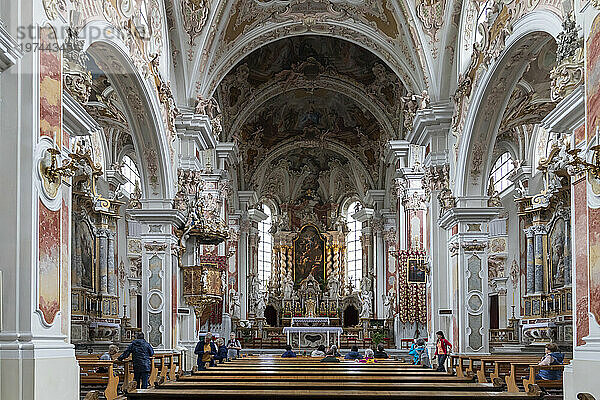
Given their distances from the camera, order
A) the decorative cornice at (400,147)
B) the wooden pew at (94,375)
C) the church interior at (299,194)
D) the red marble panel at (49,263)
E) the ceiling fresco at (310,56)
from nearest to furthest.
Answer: the red marble panel at (49,263) < the church interior at (299,194) < the wooden pew at (94,375) < the decorative cornice at (400,147) < the ceiling fresco at (310,56)

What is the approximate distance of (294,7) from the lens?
66.1ft

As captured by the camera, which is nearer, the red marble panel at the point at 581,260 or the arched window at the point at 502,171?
the red marble panel at the point at 581,260

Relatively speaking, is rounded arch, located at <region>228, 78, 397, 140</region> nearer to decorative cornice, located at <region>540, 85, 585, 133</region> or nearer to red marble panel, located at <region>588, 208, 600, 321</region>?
decorative cornice, located at <region>540, 85, 585, 133</region>

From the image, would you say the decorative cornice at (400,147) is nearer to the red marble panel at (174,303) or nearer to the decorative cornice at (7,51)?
the red marble panel at (174,303)

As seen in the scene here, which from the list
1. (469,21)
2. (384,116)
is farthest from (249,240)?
(469,21)

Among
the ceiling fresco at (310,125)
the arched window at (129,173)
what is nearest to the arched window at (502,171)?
the ceiling fresco at (310,125)

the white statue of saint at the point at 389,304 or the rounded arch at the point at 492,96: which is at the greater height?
the rounded arch at the point at 492,96

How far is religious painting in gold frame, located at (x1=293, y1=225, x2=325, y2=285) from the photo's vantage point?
114 ft

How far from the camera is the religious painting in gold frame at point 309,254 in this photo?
34.8 metres

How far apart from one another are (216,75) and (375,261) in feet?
45.0

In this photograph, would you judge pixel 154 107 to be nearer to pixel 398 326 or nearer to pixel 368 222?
pixel 398 326

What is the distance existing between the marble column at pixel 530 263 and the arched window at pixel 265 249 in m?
15.1

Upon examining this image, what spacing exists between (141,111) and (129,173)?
1200cm

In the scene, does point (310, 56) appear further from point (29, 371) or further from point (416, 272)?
point (29, 371)
